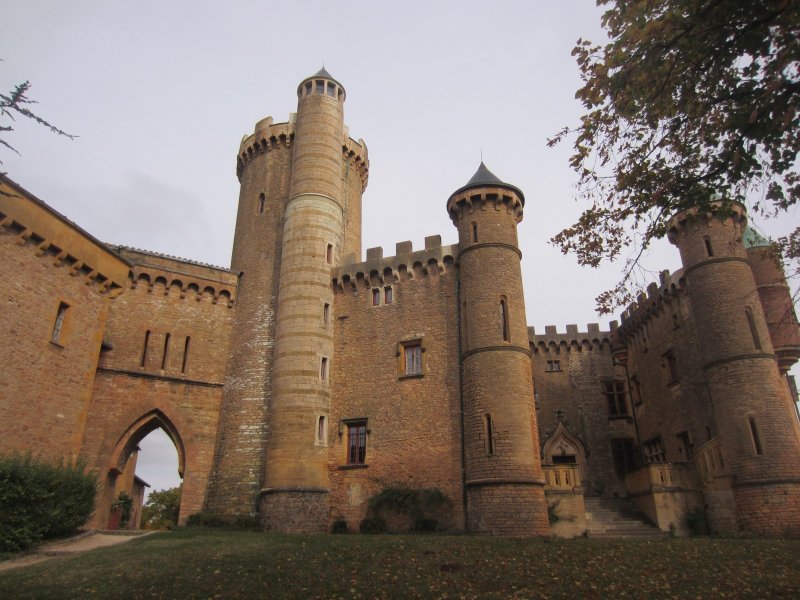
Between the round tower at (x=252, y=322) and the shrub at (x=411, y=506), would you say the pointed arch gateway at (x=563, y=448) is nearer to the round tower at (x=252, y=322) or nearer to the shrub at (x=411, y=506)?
the shrub at (x=411, y=506)

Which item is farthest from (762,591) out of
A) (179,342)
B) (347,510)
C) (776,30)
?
(179,342)

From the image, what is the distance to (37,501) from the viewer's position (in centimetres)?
1545

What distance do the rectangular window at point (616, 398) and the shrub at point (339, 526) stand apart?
15.6m

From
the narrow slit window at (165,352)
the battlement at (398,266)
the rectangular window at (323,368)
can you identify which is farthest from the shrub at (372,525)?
the narrow slit window at (165,352)

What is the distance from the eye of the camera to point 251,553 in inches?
536

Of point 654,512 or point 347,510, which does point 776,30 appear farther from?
point 347,510

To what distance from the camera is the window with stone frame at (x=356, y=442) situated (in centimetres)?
2288

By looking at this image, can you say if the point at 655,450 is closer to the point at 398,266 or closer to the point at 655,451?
the point at 655,451

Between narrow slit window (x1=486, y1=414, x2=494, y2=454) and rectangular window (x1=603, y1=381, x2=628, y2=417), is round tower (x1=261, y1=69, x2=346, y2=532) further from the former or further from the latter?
rectangular window (x1=603, y1=381, x2=628, y2=417)

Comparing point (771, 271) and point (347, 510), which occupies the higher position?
point (771, 271)

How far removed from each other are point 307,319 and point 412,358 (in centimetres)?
483

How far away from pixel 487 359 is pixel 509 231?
5.63 meters

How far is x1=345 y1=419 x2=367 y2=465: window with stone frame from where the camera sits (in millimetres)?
22875

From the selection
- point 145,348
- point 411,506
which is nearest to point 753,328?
point 411,506
